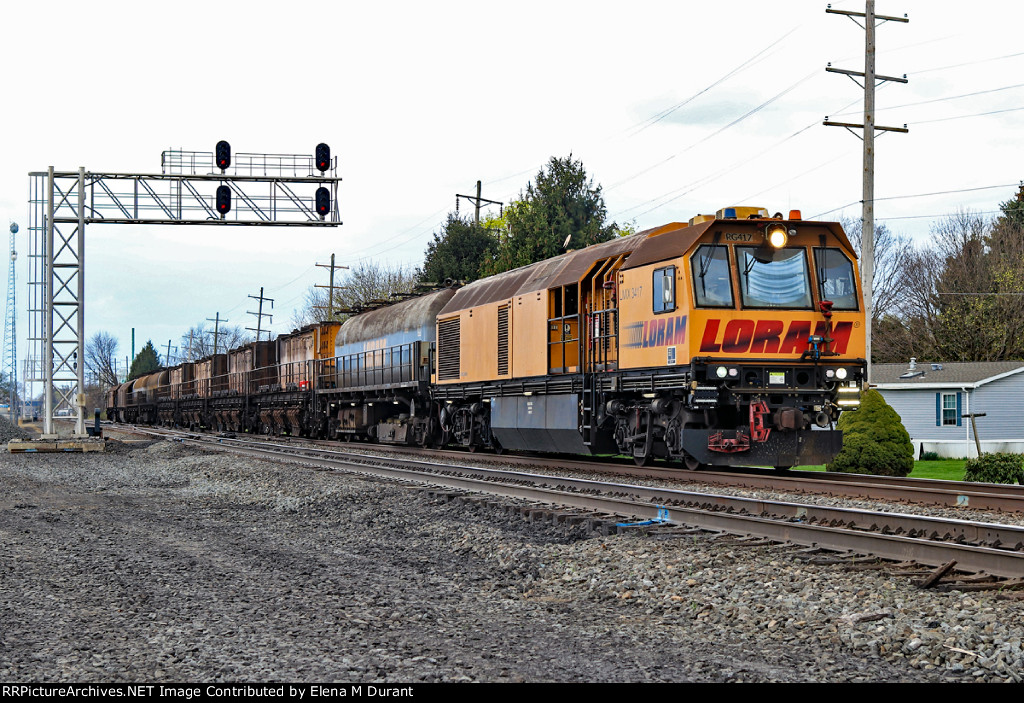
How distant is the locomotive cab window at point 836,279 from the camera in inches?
576

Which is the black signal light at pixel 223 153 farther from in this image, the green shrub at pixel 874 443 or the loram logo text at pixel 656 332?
the green shrub at pixel 874 443

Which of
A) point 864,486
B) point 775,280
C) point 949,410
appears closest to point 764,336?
point 775,280

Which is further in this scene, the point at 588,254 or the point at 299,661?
the point at 588,254

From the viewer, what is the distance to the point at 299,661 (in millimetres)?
5379

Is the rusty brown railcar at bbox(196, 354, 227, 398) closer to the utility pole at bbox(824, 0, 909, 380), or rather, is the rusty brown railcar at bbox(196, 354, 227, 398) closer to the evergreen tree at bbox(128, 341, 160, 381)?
the utility pole at bbox(824, 0, 909, 380)

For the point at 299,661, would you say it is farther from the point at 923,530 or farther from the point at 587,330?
the point at 587,330

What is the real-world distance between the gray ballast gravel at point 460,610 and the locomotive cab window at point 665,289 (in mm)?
4722

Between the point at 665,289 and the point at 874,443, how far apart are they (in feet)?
24.8

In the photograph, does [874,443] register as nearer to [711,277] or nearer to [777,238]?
[777,238]

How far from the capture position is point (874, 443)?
64.5ft

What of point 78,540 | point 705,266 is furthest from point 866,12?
point 78,540

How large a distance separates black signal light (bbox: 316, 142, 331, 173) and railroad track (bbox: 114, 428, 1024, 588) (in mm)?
13512

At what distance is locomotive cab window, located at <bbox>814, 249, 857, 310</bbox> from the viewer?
48.0ft

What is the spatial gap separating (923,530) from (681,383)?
591cm
